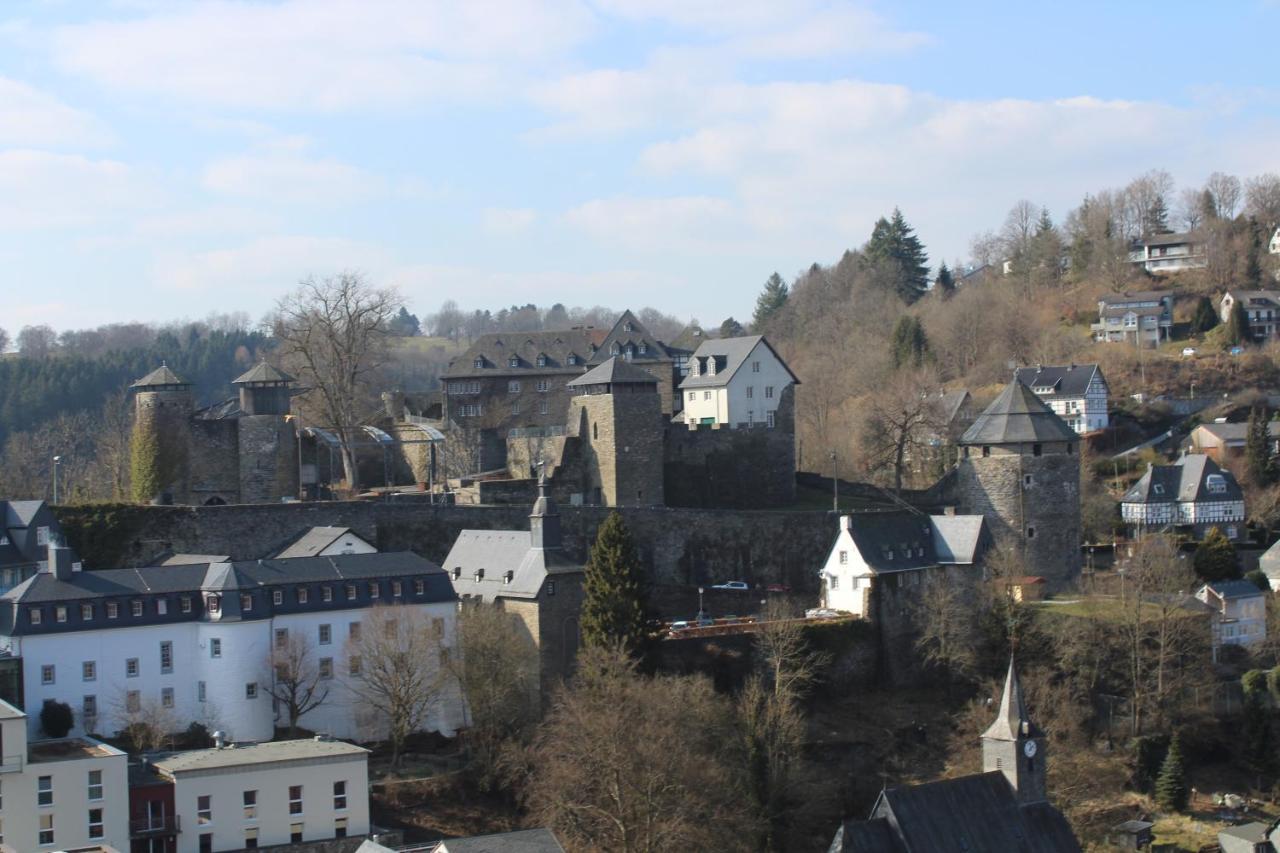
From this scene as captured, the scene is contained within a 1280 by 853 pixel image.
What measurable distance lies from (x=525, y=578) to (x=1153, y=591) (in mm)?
18726

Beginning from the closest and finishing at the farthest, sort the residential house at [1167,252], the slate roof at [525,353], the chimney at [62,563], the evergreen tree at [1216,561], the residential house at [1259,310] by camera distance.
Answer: the chimney at [62,563] → the evergreen tree at [1216,561] → the slate roof at [525,353] → the residential house at [1259,310] → the residential house at [1167,252]

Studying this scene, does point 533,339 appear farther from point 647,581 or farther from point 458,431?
point 647,581

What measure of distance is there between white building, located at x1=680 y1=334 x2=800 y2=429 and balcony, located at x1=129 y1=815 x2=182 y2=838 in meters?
28.2

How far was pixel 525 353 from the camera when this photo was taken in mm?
65375

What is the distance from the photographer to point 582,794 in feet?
130

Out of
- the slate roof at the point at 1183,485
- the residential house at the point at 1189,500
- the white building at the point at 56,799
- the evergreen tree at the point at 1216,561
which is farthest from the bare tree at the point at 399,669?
the slate roof at the point at 1183,485

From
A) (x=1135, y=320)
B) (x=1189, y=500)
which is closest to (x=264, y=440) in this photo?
(x=1189, y=500)

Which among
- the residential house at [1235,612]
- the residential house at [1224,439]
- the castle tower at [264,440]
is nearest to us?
the castle tower at [264,440]

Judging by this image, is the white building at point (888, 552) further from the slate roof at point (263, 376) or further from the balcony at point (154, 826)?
the balcony at point (154, 826)

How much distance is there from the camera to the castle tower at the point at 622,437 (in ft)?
179

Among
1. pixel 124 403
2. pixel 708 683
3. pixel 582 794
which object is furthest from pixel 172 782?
pixel 124 403

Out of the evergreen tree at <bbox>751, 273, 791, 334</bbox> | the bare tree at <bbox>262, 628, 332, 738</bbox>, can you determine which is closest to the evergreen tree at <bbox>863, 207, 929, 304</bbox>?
the evergreen tree at <bbox>751, 273, 791, 334</bbox>

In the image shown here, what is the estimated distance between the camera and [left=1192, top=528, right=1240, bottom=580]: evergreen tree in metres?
59.1

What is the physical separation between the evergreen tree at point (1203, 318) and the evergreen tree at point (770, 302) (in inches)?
908
